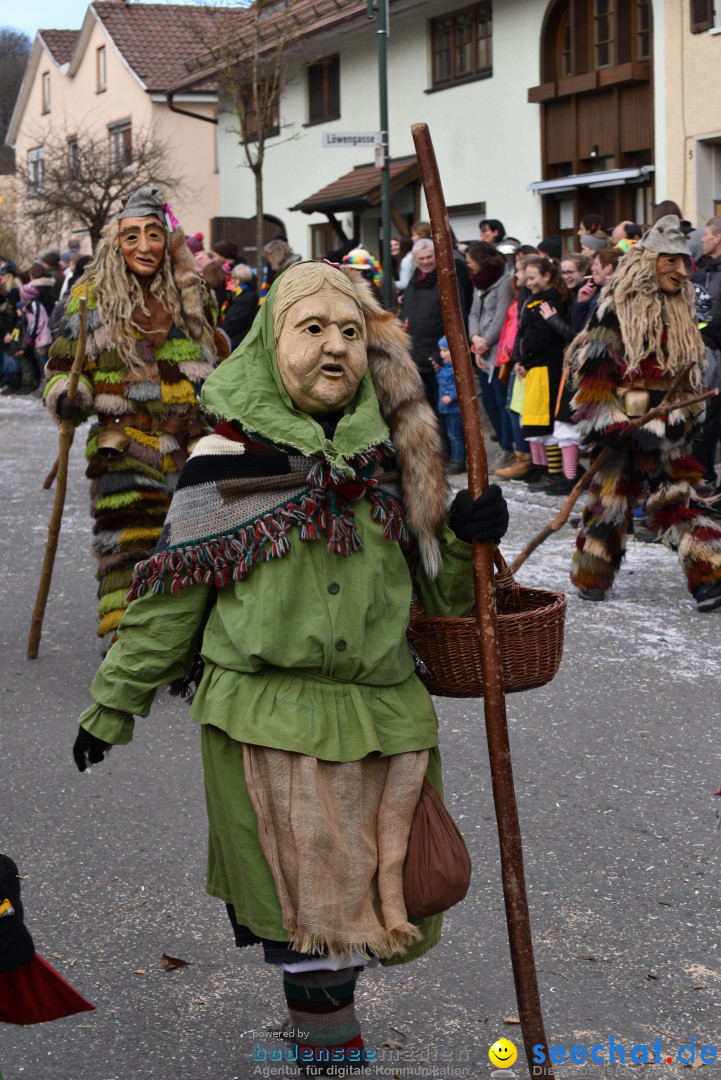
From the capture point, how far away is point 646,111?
17.9m

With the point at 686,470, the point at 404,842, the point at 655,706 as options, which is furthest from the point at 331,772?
the point at 686,470

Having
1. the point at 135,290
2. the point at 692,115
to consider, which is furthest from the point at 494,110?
the point at 135,290

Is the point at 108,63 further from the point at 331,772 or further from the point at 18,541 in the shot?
the point at 331,772

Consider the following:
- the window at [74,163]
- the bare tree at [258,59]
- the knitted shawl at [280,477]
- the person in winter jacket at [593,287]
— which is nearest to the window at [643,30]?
the bare tree at [258,59]

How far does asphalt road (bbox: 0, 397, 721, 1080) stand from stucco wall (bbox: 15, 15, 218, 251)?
89.9ft

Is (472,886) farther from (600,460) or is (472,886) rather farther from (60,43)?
(60,43)

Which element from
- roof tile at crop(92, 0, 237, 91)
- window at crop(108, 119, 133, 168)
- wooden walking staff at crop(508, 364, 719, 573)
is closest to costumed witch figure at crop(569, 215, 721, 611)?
wooden walking staff at crop(508, 364, 719, 573)

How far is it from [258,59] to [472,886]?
73.7 feet

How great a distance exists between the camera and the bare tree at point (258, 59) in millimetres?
22781

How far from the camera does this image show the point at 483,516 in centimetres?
278

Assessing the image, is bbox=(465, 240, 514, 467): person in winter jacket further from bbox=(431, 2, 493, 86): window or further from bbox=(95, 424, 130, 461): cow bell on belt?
bbox=(431, 2, 493, 86): window

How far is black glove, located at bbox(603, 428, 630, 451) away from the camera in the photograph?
7.10 m

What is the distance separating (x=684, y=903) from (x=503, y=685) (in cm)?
154

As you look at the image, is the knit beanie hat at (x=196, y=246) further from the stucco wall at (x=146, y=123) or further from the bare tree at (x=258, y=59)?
the stucco wall at (x=146, y=123)
